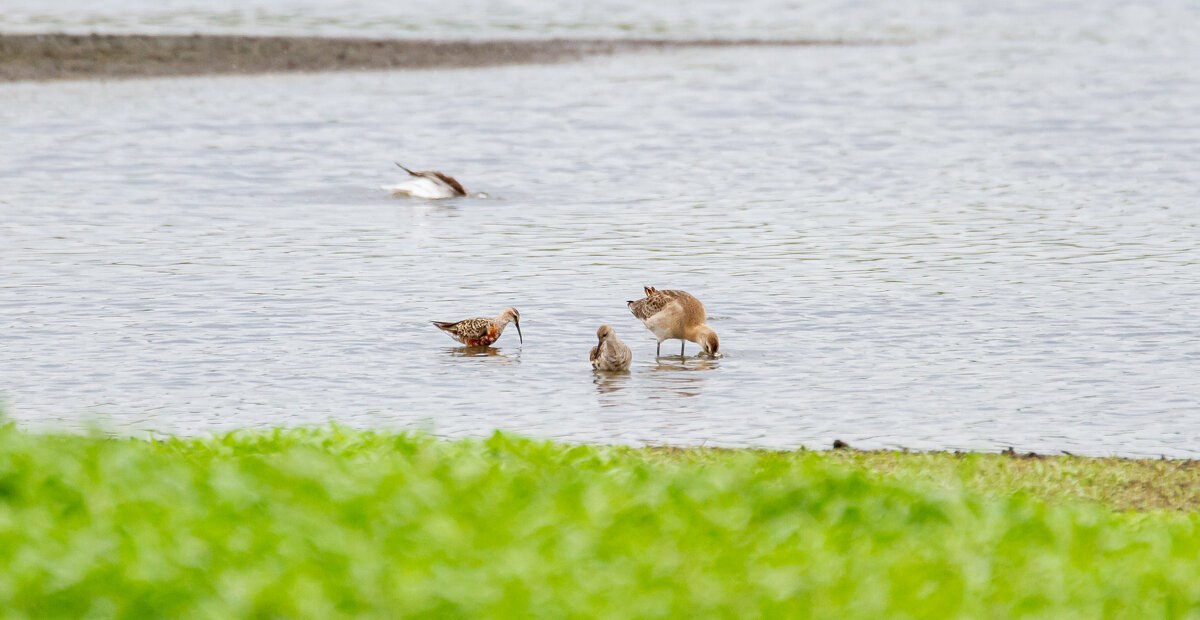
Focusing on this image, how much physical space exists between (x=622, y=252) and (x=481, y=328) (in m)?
4.61

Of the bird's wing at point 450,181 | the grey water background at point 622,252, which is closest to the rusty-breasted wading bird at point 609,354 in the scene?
the grey water background at point 622,252

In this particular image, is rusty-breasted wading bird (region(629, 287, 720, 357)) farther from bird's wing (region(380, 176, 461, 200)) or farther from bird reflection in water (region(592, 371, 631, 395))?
bird's wing (region(380, 176, 461, 200))

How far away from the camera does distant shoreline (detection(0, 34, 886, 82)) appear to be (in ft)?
115

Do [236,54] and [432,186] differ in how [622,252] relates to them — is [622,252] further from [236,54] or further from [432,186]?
[236,54]

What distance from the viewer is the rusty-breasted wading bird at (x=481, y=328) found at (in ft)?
42.3

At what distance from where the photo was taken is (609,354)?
12023 mm

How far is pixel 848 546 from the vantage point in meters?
6.79

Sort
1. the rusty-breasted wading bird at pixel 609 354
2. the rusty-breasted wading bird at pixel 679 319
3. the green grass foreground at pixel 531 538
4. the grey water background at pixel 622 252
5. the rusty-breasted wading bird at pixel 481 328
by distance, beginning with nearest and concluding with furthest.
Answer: the green grass foreground at pixel 531 538
the grey water background at pixel 622 252
the rusty-breasted wading bird at pixel 609 354
the rusty-breasted wading bird at pixel 679 319
the rusty-breasted wading bird at pixel 481 328

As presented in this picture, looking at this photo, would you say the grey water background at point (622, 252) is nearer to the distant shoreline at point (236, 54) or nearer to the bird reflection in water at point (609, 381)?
the bird reflection in water at point (609, 381)

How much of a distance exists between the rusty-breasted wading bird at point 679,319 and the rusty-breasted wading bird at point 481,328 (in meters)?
1.01

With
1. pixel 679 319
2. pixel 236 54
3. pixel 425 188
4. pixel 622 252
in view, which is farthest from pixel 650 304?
pixel 236 54

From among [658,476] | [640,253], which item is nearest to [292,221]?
[640,253]

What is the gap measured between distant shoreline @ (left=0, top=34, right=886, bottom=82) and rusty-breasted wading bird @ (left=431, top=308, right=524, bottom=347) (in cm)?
2330

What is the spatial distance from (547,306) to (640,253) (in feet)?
9.39
